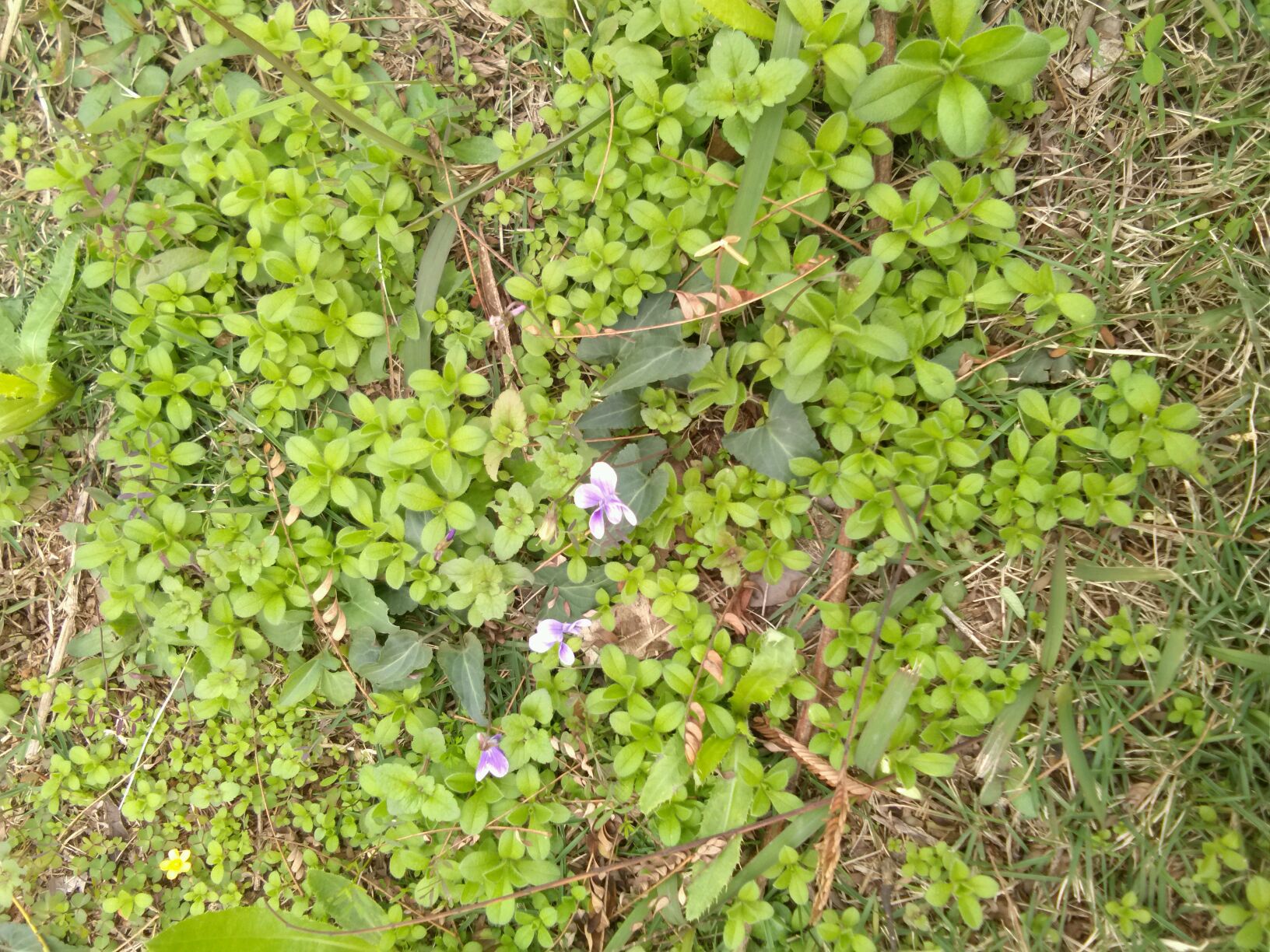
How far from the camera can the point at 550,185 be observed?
2.54m

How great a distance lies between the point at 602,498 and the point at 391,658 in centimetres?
92

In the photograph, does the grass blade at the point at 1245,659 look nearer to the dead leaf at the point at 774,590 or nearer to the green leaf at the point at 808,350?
the dead leaf at the point at 774,590

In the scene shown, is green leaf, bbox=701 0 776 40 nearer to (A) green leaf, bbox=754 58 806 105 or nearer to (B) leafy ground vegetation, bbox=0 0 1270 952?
(B) leafy ground vegetation, bbox=0 0 1270 952

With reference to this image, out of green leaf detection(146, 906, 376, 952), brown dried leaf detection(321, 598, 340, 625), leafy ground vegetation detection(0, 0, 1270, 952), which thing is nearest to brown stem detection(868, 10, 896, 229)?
leafy ground vegetation detection(0, 0, 1270, 952)

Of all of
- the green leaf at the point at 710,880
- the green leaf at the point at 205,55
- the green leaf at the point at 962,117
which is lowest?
the green leaf at the point at 710,880

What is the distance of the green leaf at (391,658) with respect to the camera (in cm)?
260

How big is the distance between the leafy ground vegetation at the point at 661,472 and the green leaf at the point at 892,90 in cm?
1

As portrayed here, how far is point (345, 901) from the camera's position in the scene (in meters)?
2.68

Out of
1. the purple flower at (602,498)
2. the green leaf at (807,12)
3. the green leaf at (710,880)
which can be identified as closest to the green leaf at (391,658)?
the purple flower at (602,498)

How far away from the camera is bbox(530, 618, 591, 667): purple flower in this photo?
2.47 meters

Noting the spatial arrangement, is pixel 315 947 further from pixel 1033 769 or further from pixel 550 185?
pixel 550 185

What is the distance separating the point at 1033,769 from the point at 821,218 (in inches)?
69.7

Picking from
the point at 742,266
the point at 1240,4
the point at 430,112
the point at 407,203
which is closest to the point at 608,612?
the point at 742,266

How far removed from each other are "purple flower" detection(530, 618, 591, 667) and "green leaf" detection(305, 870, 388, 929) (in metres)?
1.05
